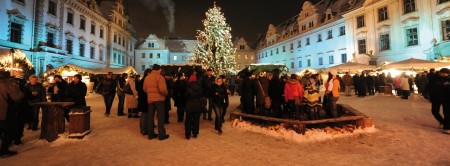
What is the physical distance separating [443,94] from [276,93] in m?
5.20

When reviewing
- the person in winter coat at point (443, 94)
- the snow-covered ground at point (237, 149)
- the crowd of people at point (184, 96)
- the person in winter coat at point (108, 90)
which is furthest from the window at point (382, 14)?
the person in winter coat at point (108, 90)

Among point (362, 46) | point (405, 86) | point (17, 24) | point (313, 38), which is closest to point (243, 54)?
point (313, 38)

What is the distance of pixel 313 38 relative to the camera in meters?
39.8

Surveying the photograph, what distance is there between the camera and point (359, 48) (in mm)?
30688

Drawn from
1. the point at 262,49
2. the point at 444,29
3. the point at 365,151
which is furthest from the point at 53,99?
the point at 262,49

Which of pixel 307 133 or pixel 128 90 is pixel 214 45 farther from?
pixel 307 133

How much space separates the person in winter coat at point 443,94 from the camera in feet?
23.5

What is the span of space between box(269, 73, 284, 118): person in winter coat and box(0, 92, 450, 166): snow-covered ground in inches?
118

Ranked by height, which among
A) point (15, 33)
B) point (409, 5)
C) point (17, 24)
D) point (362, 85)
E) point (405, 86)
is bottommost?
point (405, 86)

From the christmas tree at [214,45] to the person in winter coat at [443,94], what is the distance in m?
22.3

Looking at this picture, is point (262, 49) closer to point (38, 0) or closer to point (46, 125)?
point (38, 0)

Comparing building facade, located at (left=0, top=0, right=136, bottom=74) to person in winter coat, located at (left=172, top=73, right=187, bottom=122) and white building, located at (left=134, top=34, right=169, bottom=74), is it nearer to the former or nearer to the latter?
white building, located at (left=134, top=34, right=169, bottom=74)

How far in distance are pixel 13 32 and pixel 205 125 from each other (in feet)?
85.4

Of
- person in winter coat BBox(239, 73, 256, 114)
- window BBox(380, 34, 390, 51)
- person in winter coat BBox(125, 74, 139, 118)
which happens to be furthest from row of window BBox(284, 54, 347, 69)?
person in winter coat BBox(125, 74, 139, 118)
